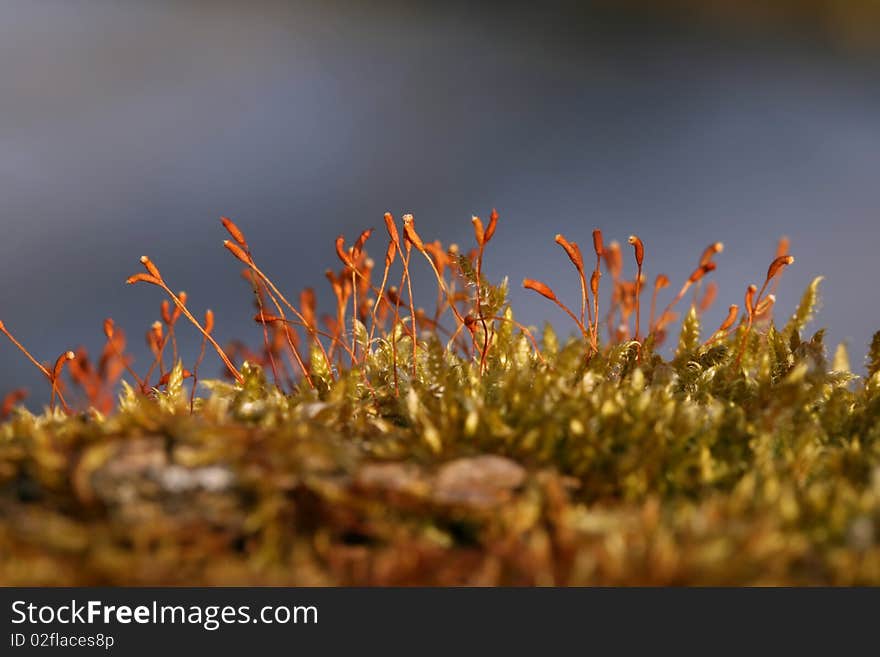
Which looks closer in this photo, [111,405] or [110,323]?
[110,323]

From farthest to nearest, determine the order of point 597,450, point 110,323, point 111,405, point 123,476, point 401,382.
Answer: point 111,405 < point 110,323 < point 401,382 < point 597,450 < point 123,476

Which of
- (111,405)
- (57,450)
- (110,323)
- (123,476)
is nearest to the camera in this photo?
(123,476)

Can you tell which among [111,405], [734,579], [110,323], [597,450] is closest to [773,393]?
[597,450]

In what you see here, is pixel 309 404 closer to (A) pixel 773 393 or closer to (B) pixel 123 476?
(B) pixel 123 476

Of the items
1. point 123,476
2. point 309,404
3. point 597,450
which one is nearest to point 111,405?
point 309,404

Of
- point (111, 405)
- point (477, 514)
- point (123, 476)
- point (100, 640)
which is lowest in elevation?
point (100, 640)

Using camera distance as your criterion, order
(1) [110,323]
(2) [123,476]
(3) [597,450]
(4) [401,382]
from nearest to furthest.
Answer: (2) [123,476] → (3) [597,450] → (4) [401,382] → (1) [110,323]

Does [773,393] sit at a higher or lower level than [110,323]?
lower

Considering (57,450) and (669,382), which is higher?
(669,382)

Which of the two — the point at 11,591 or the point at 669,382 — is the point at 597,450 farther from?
the point at 11,591
